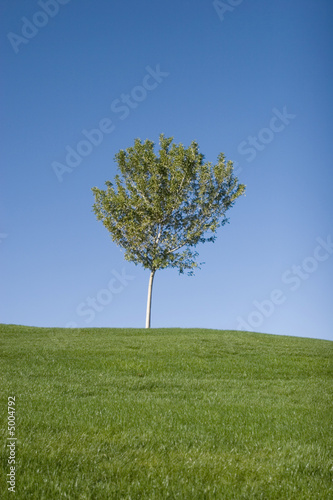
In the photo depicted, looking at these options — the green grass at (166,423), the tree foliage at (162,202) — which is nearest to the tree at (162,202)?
the tree foliage at (162,202)

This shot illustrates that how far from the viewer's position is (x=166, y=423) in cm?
982

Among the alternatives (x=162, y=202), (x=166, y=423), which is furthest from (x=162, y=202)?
(x=166, y=423)

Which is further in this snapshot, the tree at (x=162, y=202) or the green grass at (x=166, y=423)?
the tree at (x=162, y=202)

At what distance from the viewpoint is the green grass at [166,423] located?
632 cm

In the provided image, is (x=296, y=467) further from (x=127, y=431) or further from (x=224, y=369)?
(x=224, y=369)

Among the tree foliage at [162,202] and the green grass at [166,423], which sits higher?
the tree foliage at [162,202]

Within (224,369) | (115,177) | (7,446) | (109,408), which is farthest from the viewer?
(115,177)

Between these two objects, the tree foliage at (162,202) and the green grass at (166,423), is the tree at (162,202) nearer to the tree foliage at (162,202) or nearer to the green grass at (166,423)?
the tree foliage at (162,202)

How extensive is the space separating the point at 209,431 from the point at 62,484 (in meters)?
4.24

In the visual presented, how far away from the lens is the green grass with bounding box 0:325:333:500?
20.7 feet

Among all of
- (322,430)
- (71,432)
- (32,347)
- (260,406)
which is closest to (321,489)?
(322,430)

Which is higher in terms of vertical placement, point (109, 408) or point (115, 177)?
point (115, 177)

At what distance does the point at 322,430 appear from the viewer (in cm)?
1010

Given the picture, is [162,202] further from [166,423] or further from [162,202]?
[166,423]
